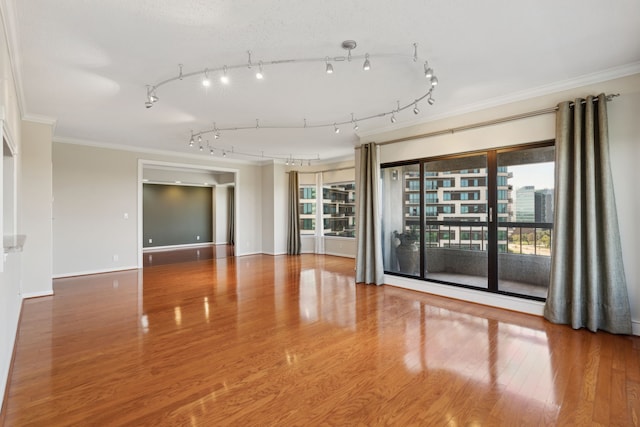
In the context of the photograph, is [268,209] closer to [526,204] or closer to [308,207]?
[308,207]

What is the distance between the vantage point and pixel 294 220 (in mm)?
9070

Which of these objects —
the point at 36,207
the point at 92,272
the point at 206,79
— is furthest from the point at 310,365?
the point at 92,272

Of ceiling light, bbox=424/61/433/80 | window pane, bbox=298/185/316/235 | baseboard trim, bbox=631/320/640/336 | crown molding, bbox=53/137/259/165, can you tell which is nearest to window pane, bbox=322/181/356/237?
window pane, bbox=298/185/316/235

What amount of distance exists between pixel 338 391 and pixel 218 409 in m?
0.80

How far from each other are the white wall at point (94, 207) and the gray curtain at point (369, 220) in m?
4.66

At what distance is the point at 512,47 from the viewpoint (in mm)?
2809

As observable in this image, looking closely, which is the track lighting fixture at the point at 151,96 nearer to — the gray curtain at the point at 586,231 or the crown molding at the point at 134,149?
the crown molding at the point at 134,149

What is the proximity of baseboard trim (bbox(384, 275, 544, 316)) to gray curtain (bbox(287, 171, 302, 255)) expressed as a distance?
4.09m

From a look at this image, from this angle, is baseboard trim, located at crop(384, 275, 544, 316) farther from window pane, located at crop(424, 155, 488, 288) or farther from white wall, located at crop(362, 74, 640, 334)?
window pane, located at crop(424, 155, 488, 288)

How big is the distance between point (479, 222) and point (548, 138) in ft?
4.24

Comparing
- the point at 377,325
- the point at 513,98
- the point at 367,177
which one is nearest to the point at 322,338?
the point at 377,325

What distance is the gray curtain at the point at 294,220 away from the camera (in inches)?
356

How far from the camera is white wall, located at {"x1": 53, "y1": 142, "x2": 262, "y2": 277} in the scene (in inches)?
237

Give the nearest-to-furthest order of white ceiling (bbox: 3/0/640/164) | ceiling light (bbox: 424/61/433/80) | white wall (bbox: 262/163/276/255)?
white ceiling (bbox: 3/0/640/164), ceiling light (bbox: 424/61/433/80), white wall (bbox: 262/163/276/255)
